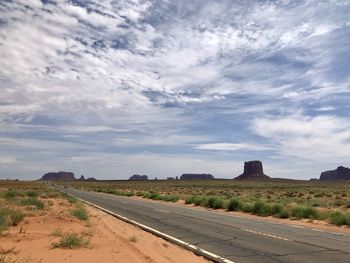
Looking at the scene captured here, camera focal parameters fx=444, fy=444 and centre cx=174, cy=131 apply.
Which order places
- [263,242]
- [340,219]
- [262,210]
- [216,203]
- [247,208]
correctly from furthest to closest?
1. [216,203]
2. [247,208]
3. [262,210]
4. [340,219]
5. [263,242]

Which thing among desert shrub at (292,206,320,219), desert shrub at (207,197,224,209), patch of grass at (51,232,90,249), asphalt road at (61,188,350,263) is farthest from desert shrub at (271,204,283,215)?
patch of grass at (51,232,90,249)

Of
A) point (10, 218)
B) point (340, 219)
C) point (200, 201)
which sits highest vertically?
point (200, 201)

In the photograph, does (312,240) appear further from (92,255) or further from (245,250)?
(92,255)

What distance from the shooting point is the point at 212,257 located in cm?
1097

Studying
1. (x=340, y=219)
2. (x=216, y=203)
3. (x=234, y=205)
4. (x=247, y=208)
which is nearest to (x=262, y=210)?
(x=247, y=208)

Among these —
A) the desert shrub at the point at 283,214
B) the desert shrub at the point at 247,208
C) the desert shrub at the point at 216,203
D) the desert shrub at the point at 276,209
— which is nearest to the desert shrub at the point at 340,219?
the desert shrub at the point at 283,214

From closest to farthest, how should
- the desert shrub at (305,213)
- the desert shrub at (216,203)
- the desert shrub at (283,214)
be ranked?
the desert shrub at (305,213) < the desert shrub at (283,214) < the desert shrub at (216,203)

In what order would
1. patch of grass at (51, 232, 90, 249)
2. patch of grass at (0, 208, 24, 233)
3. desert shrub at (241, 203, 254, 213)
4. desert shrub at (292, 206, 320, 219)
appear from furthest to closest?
desert shrub at (241, 203, 254, 213)
desert shrub at (292, 206, 320, 219)
patch of grass at (0, 208, 24, 233)
patch of grass at (51, 232, 90, 249)

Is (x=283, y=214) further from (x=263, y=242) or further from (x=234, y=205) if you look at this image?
(x=263, y=242)

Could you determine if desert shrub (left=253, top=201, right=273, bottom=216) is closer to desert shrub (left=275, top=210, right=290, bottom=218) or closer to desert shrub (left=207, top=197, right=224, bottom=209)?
desert shrub (left=275, top=210, right=290, bottom=218)

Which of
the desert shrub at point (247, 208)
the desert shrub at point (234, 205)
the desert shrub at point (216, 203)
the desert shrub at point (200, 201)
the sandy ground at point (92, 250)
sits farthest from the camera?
the desert shrub at point (200, 201)

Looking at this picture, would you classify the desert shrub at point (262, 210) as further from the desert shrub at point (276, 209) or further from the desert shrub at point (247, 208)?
the desert shrub at point (247, 208)

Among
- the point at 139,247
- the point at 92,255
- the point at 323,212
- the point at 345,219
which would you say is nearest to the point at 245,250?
the point at 139,247

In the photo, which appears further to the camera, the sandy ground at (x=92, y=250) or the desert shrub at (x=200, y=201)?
the desert shrub at (x=200, y=201)
